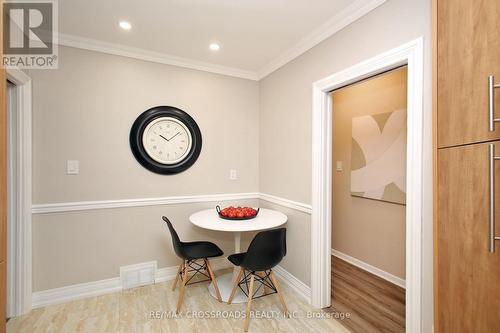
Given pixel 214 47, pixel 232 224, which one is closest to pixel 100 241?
pixel 232 224

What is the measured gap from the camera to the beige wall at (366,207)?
2709 millimetres

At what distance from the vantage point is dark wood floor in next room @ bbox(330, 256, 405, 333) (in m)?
2.04

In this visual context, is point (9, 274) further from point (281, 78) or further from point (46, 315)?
point (281, 78)

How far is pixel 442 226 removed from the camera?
3.77 ft

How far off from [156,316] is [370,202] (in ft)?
8.63

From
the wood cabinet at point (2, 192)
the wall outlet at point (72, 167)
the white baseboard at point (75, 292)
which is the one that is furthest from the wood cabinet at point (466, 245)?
the wall outlet at point (72, 167)

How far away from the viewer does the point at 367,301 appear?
2.39 m

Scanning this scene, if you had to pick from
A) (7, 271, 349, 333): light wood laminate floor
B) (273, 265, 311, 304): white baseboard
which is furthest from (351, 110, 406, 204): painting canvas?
(7, 271, 349, 333): light wood laminate floor

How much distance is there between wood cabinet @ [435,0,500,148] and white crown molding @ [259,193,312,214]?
143 centimetres

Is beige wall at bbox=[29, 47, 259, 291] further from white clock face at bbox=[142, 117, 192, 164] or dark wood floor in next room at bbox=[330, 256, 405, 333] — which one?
dark wood floor in next room at bbox=[330, 256, 405, 333]

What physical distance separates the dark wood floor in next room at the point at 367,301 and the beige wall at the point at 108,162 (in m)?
1.39

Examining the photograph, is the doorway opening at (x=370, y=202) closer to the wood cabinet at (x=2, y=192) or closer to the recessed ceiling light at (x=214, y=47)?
the recessed ceiling light at (x=214, y=47)

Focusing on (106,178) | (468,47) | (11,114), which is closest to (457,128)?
(468,47)

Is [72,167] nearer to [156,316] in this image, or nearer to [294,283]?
[156,316]
